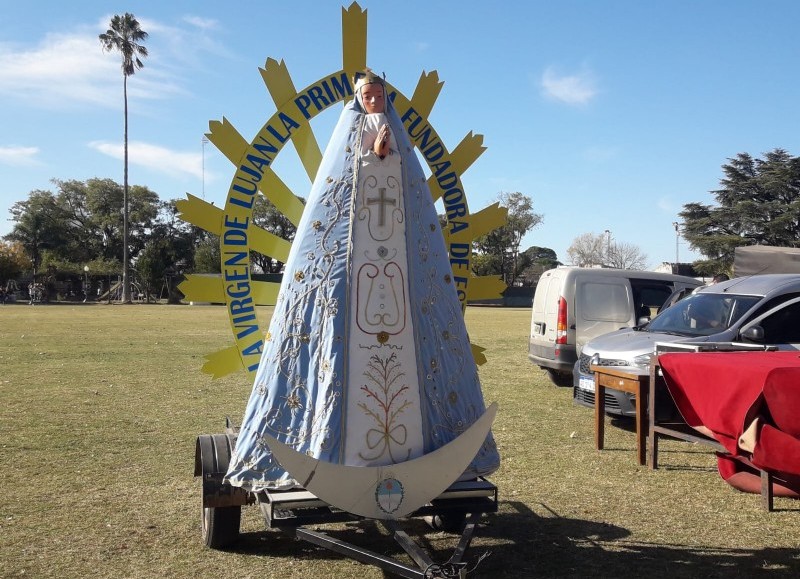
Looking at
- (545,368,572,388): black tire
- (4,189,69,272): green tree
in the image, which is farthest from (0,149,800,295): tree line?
(545,368,572,388): black tire

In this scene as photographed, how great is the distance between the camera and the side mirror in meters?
8.10

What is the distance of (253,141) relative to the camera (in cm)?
561

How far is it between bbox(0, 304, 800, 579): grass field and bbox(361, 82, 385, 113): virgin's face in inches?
110

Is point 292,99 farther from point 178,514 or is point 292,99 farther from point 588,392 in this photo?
point 588,392

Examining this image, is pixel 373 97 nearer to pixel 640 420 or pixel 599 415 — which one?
pixel 640 420

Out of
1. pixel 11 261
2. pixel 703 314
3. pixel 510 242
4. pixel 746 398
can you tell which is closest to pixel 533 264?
pixel 510 242

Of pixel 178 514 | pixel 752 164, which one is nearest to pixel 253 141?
pixel 178 514

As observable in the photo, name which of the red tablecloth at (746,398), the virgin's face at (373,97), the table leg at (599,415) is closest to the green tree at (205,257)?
the table leg at (599,415)

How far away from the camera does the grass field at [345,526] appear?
15.6ft

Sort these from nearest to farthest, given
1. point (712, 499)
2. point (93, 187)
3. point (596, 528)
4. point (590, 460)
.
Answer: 1. point (596, 528)
2. point (712, 499)
3. point (590, 460)
4. point (93, 187)

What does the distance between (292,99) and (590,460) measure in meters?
4.58

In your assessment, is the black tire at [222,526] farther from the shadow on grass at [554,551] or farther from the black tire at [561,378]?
the black tire at [561,378]

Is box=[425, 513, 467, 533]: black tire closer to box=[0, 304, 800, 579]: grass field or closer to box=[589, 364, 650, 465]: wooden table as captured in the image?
box=[0, 304, 800, 579]: grass field

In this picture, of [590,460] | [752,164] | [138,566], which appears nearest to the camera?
[138,566]
